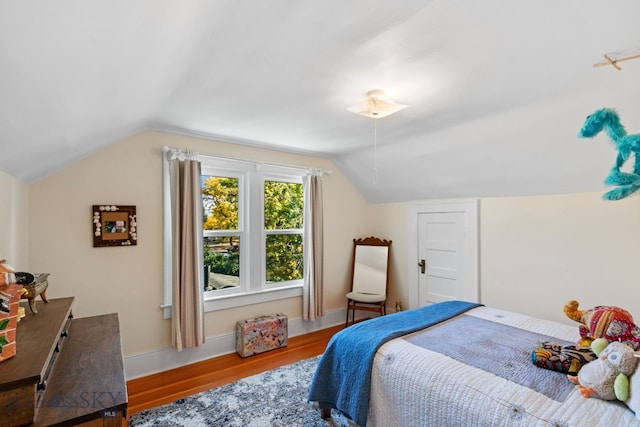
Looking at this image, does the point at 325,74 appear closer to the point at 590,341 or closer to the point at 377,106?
the point at 377,106

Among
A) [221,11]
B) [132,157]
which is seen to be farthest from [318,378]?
[132,157]

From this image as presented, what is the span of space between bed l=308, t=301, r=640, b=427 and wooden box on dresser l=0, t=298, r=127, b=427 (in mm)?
1316

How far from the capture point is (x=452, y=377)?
1669 millimetres

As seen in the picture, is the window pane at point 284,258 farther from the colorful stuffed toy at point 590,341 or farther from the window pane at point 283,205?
the colorful stuffed toy at point 590,341

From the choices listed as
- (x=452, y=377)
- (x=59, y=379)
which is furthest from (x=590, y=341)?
(x=59, y=379)

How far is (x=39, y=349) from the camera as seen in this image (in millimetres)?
1158

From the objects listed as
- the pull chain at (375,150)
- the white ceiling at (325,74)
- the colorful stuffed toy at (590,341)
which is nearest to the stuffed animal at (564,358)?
the colorful stuffed toy at (590,341)

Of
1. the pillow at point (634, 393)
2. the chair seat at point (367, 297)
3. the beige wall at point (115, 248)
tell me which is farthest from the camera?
the chair seat at point (367, 297)

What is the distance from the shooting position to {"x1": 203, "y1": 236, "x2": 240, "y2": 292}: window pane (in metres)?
3.43

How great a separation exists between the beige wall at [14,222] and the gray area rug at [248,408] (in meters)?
1.37

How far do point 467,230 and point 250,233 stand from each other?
248cm

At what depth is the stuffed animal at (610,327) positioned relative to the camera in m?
1.68

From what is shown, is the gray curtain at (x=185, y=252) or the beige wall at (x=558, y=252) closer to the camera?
the beige wall at (x=558, y=252)

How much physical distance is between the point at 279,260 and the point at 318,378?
1927mm
